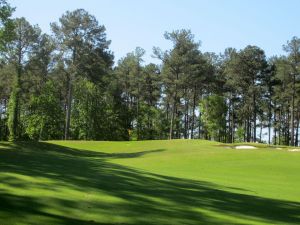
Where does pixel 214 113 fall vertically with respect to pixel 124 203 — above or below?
above

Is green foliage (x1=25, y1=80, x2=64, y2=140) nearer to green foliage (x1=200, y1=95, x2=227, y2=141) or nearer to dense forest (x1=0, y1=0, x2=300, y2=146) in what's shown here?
dense forest (x1=0, y1=0, x2=300, y2=146)

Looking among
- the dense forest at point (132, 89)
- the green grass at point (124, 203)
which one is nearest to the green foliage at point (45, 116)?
the dense forest at point (132, 89)

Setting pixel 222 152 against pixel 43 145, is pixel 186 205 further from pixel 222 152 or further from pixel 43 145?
pixel 43 145

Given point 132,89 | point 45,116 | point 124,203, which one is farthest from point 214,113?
point 124,203

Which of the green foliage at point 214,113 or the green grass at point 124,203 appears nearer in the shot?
the green grass at point 124,203

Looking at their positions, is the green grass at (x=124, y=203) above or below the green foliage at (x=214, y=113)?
below

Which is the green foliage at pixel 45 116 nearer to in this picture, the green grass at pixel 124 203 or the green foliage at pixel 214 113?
the green foliage at pixel 214 113

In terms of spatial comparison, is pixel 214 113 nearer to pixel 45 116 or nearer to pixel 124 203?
pixel 45 116

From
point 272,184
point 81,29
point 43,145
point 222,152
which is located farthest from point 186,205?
point 81,29

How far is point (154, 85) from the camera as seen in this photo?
87812 millimetres

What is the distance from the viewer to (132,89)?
89688 millimetres

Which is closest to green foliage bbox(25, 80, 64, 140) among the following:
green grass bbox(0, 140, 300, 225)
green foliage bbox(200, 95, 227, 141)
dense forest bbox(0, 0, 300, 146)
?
dense forest bbox(0, 0, 300, 146)

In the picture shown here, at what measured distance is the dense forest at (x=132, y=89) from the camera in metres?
68.2

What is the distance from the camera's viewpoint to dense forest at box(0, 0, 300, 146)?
68.2m
